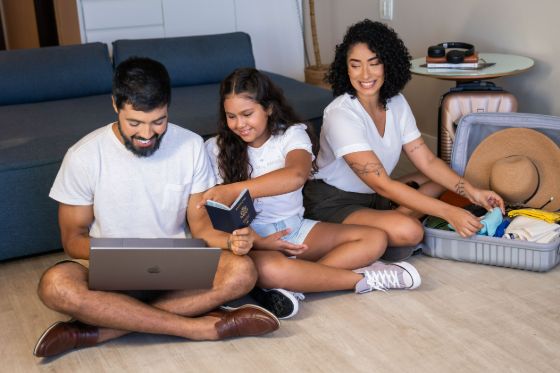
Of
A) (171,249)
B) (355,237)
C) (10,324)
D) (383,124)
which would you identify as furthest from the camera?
(383,124)

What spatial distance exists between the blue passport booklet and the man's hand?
Result: 0.78 feet

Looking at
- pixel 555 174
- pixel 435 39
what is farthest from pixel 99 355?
pixel 435 39

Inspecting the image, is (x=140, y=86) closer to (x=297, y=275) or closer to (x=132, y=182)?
(x=132, y=182)

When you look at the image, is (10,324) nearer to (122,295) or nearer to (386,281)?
(122,295)

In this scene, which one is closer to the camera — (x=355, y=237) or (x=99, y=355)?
(x=99, y=355)

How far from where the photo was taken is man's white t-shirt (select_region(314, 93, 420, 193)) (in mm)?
2674

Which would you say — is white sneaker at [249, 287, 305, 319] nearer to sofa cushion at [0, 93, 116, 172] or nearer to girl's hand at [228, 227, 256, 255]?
girl's hand at [228, 227, 256, 255]

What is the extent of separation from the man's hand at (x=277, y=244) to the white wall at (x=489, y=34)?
146cm

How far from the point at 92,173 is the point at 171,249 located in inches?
15.9

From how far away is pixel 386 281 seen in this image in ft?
8.34

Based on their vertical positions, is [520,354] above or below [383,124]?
below

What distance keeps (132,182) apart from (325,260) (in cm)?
69

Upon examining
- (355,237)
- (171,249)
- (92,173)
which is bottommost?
(355,237)

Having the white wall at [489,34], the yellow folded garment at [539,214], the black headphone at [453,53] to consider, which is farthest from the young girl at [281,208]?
the white wall at [489,34]
